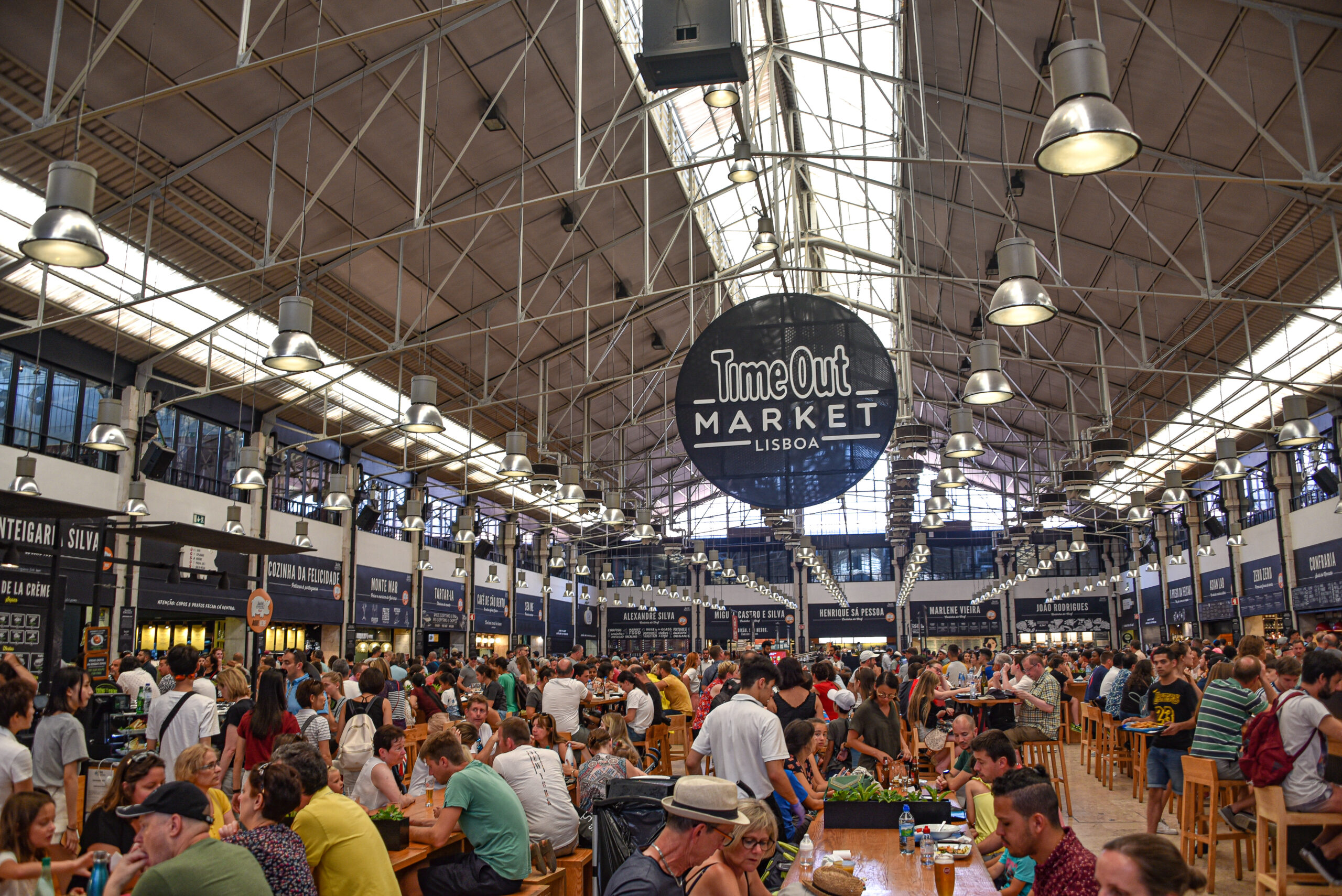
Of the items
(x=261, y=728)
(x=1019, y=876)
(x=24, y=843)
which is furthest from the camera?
(x=261, y=728)

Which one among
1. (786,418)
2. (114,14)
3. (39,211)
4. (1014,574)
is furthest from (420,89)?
(1014,574)

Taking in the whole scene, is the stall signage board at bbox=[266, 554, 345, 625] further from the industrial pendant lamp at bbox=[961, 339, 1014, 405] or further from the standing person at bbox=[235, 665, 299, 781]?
the industrial pendant lamp at bbox=[961, 339, 1014, 405]

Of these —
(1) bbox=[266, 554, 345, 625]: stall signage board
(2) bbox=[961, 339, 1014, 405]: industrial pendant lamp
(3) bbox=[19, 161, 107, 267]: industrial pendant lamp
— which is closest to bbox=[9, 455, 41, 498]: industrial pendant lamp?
(3) bbox=[19, 161, 107, 267]: industrial pendant lamp

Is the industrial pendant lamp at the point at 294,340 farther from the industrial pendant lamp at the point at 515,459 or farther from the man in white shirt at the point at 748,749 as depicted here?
the industrial pendant lamp at the point at 515,459

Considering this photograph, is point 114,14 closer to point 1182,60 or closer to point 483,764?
point 483,764

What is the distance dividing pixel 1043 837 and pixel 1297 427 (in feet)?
33.7

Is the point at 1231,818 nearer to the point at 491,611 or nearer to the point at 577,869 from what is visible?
the point at 577,869

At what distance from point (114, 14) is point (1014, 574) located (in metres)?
36.7

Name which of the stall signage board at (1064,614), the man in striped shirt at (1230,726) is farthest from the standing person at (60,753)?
the stall signage board at (1064,614)

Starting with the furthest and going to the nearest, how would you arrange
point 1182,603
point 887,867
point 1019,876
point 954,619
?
point 954,619 → point 1182,603 → point 1019,876 → point 887,867

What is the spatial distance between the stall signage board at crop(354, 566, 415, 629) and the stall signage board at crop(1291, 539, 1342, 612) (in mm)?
22385

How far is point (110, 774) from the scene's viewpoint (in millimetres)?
7152

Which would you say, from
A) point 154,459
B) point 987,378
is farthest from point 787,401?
point 154,459

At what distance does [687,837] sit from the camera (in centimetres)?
327
